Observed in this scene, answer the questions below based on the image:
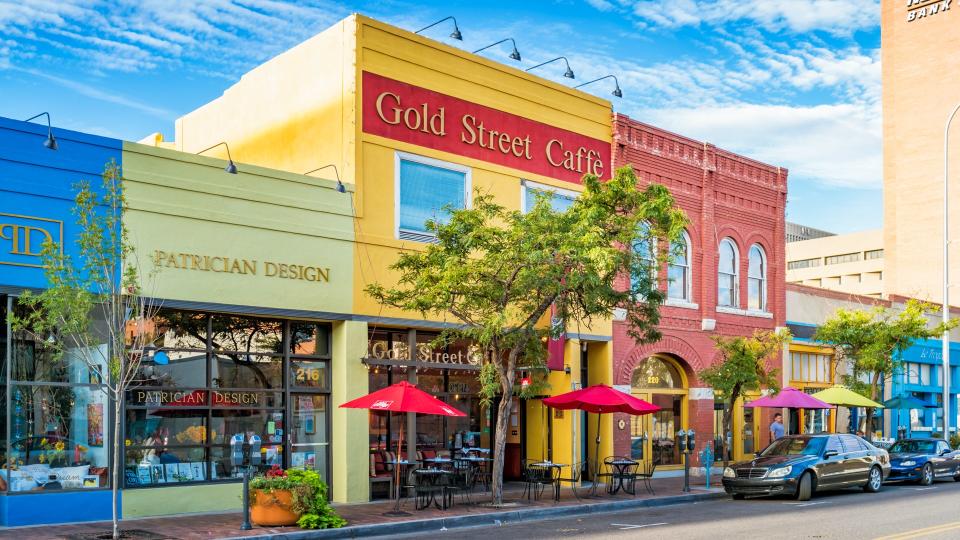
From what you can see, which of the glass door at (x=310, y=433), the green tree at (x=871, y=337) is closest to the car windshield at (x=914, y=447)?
the green tree at (x=871, y=337)

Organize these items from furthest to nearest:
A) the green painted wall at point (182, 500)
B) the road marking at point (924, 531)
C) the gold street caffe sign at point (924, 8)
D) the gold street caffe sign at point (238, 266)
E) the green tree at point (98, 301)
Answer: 1. the gold street caffe sign at point (924, 8)
2. the gold street caffe sign at point (238, 266)
3. the green painted wall at point (182, 500)
4. the road marking at point (924, 531)
5. the green tree at point (98, 301)

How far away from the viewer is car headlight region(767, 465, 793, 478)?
21125mm

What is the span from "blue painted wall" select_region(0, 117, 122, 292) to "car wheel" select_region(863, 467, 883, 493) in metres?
17.5

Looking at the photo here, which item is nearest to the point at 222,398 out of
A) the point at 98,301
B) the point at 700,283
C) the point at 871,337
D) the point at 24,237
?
the point at 98,301

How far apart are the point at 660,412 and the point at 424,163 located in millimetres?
10304

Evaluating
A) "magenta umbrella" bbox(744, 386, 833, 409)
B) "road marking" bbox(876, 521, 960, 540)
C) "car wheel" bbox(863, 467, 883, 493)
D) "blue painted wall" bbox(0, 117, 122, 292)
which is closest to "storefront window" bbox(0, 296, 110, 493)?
"blue painted wall" bbox(0, 117, 122, 292)

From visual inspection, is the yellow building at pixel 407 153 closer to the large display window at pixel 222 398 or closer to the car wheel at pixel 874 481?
the large display window at pixel 222 398

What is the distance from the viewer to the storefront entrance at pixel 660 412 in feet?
87.8

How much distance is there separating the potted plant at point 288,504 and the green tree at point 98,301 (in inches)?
81.5

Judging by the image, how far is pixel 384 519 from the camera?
16.8 metres

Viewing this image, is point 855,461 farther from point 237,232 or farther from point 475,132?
point 237,232

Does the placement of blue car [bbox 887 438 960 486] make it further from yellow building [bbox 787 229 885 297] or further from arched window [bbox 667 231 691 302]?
yellow building [bbox 787 229 885 297]

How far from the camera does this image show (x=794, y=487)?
21156 mm

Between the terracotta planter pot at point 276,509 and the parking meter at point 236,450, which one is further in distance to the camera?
the parking meter at point 236,450
